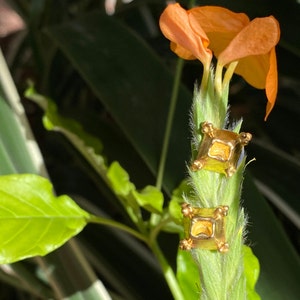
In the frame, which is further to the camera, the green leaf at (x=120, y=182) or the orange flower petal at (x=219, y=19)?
the green leaf at (x=120, y=182)

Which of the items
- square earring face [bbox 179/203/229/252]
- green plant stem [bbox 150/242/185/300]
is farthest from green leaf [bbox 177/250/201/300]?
square earring face [bbox 179/203/229/252]

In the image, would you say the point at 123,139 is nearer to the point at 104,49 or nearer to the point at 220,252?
the point at 104,49

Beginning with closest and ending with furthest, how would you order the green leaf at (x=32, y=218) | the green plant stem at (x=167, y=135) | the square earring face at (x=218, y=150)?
the square earring face at (x=218, y=150)
the green leaf at (x=32, y=218)
the green plant stem at (x=167, y=135)

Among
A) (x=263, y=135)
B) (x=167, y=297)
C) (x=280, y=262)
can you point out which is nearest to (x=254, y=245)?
(x=280, y=262)

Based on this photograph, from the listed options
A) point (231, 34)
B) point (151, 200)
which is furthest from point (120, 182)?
point (231, 34)

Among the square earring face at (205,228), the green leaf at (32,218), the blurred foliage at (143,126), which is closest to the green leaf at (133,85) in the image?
the blurred foliage at (143,126)

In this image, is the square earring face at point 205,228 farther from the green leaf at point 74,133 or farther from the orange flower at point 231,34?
the green leaf at point 74,133

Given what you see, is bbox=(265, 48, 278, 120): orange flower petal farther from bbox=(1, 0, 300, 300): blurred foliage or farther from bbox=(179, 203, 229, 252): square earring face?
bbox=(1, 0, 300, 300): blurred foliage

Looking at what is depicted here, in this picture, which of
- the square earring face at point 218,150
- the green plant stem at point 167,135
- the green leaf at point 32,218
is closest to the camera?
the square earring face at point 218,150

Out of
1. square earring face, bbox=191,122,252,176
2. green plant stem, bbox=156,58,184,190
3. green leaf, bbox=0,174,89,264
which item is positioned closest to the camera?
square earring face, bbox=191,122,252,176
